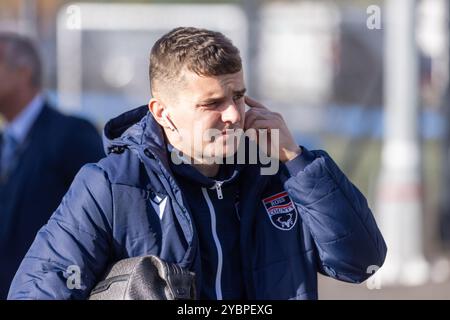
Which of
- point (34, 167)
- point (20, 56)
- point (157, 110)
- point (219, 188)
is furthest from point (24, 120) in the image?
point (219, 188)

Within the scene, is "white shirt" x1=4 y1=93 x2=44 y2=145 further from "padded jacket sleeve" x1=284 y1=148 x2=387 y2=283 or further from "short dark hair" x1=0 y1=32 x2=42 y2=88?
"padded jacket sleeve" x1=284 y1=148 x2=387 y2=283

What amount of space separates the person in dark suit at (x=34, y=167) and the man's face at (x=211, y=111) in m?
2.20

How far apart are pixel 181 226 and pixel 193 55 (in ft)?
1.65

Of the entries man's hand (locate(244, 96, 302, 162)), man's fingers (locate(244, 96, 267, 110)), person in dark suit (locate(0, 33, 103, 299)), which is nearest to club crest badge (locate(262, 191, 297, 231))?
man's hand (locate(244, 96, 302, 162))

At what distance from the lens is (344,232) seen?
297 centimetres

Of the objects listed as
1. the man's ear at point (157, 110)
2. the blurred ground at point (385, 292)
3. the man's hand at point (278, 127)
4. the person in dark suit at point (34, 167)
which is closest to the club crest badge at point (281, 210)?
the man's hand at point (278, 127)

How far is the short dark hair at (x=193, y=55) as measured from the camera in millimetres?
2965

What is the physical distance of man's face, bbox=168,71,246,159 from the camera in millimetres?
2973

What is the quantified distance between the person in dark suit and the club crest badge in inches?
85.3

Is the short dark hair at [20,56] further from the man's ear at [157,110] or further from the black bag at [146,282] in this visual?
the black bag at [146,282]

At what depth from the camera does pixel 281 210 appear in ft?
10.2

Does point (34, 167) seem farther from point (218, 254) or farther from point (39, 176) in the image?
point (218, 254)

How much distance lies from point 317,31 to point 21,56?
734 cm
